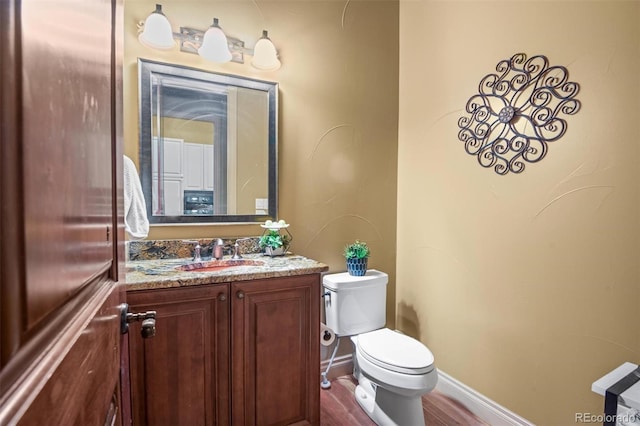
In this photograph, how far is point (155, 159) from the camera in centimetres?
171

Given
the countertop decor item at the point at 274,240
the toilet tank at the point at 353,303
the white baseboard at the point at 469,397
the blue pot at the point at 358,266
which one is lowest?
the white baseboard at the point at 469,397

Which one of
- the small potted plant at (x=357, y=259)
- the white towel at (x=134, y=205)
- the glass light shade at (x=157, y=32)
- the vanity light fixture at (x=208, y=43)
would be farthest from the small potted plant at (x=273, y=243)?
the glass light shade at (x=157, y=32)

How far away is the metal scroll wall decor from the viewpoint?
151cm

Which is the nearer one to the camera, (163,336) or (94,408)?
(94,408)

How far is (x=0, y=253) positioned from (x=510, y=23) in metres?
2.18

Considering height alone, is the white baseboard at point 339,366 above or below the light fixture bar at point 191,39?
below

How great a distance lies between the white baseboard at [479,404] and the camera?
1.70m

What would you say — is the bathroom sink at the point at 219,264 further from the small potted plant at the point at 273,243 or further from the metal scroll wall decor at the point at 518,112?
the metal scroll wall decor at the point at 518,112

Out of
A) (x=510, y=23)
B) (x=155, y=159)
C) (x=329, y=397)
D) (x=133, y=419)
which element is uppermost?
(x=510, y=23)

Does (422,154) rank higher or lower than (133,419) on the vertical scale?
higher

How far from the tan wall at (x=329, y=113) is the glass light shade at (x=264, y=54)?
0.21 ft

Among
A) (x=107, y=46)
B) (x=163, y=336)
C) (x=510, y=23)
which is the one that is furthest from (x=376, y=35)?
(x=163, y=336)

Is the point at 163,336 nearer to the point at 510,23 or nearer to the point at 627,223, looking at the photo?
the point at 627,223

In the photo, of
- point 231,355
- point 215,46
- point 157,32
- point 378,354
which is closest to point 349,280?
point 378,354
